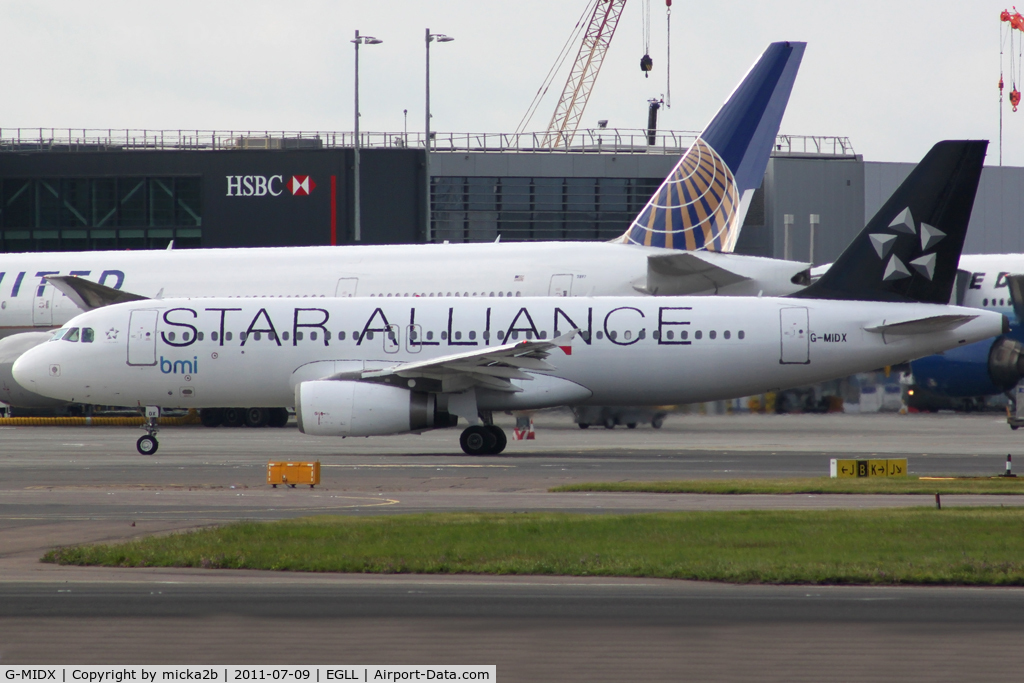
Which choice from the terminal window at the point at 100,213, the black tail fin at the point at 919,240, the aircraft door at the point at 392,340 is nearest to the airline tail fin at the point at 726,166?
the black tail fin at the point at 919,240

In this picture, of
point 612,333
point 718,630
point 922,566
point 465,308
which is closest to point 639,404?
point 612,333

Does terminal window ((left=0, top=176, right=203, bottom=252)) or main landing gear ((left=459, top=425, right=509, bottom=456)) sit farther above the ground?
terminal window ((left=0, top=176, right=203, bottom=252))

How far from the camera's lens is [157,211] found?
60.8 m

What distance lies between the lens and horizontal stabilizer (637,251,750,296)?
36.9m

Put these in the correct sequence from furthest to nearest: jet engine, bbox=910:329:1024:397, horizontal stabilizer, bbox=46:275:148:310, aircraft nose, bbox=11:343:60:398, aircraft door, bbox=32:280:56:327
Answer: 1. jet engine, bbox=910:329:1024:397
2. aircraft door, bbox=32:280:56:327
3. horizontal stabilizer, bbox=46:275:148:310
4. aircraft nose, bbox=11:343:60:398

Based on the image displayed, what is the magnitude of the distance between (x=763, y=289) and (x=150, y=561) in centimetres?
2783

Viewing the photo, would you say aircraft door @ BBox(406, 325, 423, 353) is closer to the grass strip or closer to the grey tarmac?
the grass strip

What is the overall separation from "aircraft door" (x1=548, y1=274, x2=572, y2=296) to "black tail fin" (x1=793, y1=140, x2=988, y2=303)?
10.4m

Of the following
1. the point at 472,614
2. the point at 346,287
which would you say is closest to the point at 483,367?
the point at 346,287

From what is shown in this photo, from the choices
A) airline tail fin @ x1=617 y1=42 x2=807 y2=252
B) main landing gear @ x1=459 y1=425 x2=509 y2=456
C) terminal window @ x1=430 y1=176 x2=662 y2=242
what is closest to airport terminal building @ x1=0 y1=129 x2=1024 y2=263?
terminal window @ x1=430 y1=176 x2=662 y2=242

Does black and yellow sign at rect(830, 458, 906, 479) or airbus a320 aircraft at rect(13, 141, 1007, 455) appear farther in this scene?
airbus a320 aircraft at rect(13, 141, 1007, 455)

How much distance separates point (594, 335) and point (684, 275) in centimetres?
982

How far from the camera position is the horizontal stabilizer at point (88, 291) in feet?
119

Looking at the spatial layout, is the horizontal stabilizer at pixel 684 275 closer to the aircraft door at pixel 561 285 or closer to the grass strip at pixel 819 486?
the aircraft door at pixel 561 285
